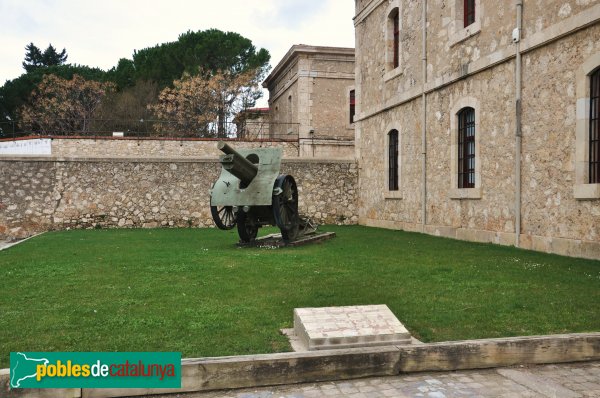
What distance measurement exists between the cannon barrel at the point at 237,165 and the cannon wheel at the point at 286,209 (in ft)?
1.77

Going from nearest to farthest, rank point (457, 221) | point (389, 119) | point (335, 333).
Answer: point (335, 333), point (457, 221), point (389, 119)

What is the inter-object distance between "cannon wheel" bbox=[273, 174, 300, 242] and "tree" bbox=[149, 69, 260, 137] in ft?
65.3

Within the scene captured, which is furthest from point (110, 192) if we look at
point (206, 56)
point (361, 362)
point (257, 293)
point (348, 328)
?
point (206, 56)

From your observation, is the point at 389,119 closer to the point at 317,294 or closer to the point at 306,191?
the point at 306,191

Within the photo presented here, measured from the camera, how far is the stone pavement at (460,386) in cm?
355

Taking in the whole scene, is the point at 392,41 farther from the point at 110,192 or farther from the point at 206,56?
the point at 206,56

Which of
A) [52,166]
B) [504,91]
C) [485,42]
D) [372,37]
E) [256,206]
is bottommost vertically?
[256,206]

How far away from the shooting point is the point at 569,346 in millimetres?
4184

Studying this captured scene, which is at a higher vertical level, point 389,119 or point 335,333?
point 389,119

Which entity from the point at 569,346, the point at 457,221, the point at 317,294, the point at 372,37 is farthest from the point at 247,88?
the point at 569,346

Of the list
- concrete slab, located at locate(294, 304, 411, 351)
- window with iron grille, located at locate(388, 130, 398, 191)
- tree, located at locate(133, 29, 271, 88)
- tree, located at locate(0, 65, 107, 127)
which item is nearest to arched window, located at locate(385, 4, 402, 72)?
window with iron grille, located at locate(388, 130, 398, 191)

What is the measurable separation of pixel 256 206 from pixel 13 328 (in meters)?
6.54

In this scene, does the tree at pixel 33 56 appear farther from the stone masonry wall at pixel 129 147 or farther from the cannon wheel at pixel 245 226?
the cannon wheel at pixel 245 226

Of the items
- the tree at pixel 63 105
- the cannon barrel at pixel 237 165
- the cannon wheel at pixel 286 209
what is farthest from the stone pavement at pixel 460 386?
the tree at pixel 63 105
